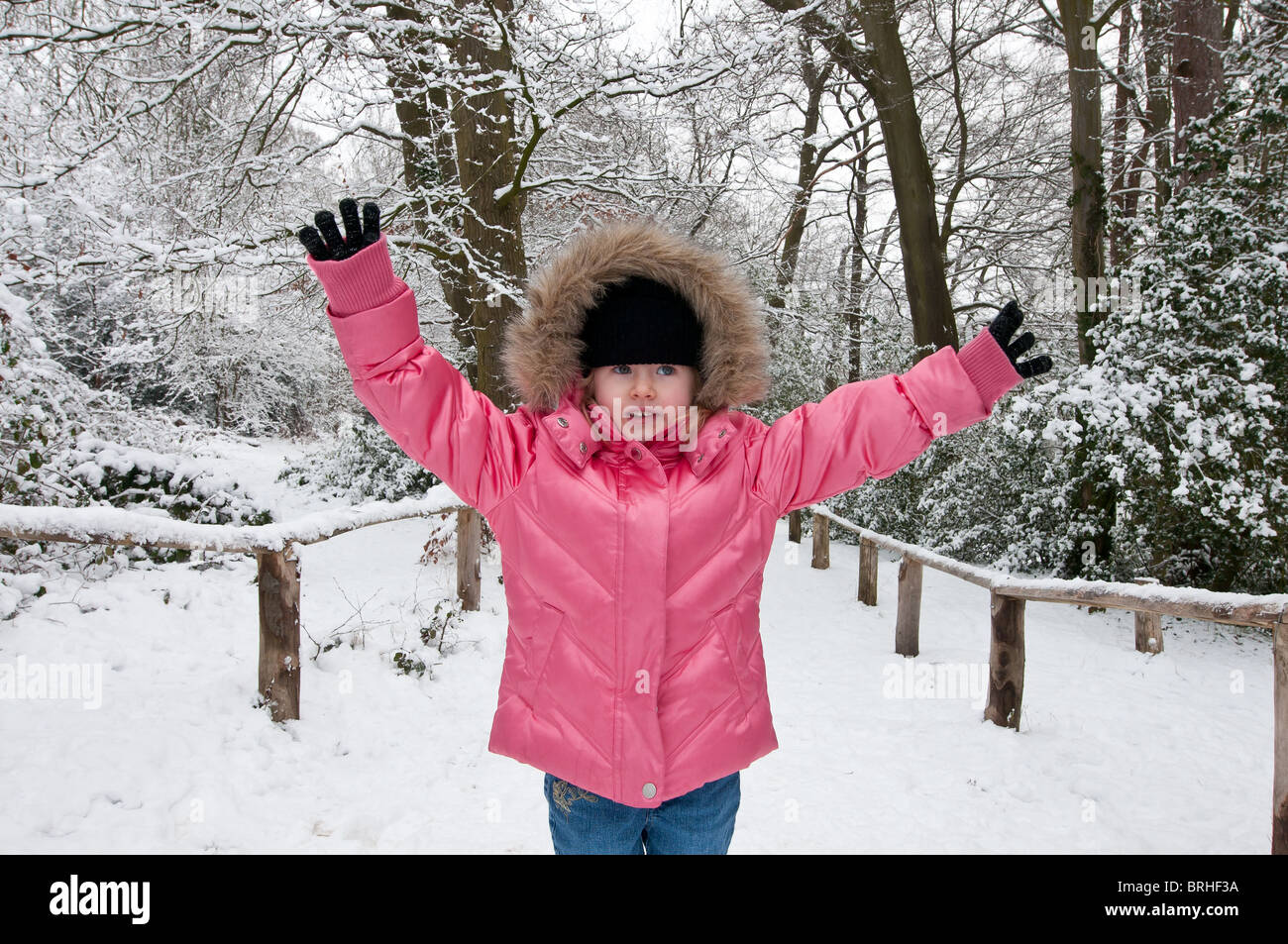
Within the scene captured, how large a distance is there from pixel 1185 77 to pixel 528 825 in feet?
28.7

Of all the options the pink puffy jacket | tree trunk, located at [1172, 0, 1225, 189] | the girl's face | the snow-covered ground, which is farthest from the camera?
tree trunk, located at [1172, 0, 1225, 189]

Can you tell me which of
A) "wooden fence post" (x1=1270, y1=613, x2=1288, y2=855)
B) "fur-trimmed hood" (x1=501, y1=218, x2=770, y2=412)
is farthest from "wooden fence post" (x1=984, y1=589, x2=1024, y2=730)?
"fur-trimmed hood" (x1=501, y1=218, x2=770, y2=412)

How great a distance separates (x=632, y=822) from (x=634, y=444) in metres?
0.84

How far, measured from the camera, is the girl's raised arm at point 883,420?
1.67m

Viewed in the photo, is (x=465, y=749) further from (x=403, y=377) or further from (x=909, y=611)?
(x=909, y=611)

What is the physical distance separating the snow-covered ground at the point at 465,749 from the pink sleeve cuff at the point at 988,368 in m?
2.10

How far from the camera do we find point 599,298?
1869mm

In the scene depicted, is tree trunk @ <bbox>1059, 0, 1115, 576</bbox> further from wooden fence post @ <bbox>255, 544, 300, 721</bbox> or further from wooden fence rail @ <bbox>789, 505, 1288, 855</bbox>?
wooden fence post @ <bbox>255, 544, 300, 721</bbox>

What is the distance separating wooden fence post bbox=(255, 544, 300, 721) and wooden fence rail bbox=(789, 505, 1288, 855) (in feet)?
11.8

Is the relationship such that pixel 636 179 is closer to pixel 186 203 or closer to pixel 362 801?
pixel 186 203

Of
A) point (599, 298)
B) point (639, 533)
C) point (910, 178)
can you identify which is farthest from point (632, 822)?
point (910, 178)

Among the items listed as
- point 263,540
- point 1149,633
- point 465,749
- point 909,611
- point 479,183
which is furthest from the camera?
point 479,183

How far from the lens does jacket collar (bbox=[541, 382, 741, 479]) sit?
66.6 inches
